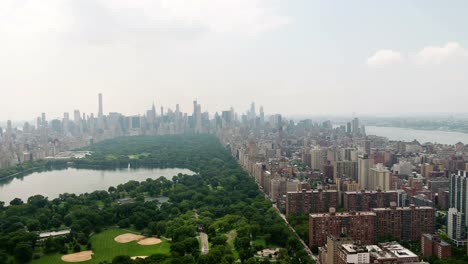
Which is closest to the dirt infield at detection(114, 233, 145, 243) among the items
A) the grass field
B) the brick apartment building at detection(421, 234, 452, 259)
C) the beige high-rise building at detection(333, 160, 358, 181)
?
the grass field

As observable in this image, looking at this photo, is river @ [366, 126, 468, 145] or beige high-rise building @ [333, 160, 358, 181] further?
river @ [366, 126, 468, 145]

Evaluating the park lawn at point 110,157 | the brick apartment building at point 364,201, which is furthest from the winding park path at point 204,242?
the park lawn at point 110,157

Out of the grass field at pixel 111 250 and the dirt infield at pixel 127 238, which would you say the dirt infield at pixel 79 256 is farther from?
the dirt infield at pixel 127 238

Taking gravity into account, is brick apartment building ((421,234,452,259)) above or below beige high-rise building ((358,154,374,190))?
below

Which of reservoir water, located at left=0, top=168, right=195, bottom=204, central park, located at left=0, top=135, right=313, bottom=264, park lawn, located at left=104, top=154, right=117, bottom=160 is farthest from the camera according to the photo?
park lawn, located at left=104, top=154, right=117, bottom=160

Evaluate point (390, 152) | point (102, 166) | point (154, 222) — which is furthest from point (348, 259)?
point (102, 166)

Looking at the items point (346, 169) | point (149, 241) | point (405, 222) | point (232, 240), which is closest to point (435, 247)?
point (405, 222)

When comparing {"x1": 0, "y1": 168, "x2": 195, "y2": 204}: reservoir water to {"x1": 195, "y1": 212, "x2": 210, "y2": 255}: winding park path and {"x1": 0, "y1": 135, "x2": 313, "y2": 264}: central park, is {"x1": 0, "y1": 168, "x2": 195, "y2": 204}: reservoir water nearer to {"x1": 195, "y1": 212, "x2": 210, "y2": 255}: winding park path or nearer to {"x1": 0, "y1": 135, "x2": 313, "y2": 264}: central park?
{"x1": 0, "y1": 135, "x2": 313, "y2": 264}: central park
